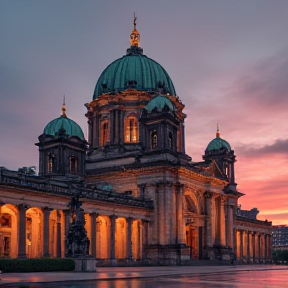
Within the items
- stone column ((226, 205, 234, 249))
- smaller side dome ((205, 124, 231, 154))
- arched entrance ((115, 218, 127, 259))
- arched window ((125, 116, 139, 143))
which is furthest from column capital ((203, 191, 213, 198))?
smaller side dome ((205, 124, 231, 154))

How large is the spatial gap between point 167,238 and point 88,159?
83.8 ft

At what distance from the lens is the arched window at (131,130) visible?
4141 inches

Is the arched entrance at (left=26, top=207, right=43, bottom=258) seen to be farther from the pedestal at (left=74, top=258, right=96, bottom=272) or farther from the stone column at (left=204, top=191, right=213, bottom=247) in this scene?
the stone column at (left=204, top=191, right=213, bottom=247)

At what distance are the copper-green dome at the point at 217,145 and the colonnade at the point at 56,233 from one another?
36802mm

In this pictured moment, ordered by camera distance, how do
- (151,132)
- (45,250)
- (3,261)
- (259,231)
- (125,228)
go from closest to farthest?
1. (3,261)
2. (45,250)
3. (125,228)
4. (151,132)
5. (259,231)

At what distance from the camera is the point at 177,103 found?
110 metres

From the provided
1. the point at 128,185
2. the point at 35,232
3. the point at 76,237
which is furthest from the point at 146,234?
the point at 76,237

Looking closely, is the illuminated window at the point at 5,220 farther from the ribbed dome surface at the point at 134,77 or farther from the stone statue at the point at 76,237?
the ribbed dome surface at the point at 134,77

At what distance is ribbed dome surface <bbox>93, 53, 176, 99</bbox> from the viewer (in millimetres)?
108375

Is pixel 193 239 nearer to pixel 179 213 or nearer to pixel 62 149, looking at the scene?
pixel 179 213

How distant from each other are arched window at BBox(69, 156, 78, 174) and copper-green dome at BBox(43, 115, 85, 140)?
157 inches

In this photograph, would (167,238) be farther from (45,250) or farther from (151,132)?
(45,250)

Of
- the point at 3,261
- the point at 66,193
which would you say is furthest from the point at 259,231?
the point at 3,261

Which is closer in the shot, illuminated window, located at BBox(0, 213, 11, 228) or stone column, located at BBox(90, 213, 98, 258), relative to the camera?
illuminated window, located at BBox(0, 213, 11, 228)
